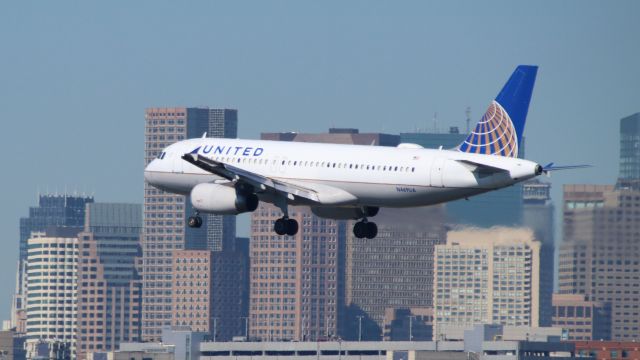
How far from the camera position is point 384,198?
12544 centimetres

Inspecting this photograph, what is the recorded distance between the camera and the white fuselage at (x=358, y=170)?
12312 centimetres

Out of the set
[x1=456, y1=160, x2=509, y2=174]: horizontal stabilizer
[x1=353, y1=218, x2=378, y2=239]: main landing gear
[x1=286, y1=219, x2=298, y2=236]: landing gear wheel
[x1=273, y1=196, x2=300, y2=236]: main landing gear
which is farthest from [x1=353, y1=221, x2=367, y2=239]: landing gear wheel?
[x1=456, y1=160, x2=509, y2=174]: horizontal stabilizer

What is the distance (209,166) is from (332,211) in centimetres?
837

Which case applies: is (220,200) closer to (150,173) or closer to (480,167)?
(150,173)

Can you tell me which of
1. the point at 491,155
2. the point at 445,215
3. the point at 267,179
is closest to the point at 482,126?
the point at 491,155

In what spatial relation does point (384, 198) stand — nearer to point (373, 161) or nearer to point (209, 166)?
point (373, 161)

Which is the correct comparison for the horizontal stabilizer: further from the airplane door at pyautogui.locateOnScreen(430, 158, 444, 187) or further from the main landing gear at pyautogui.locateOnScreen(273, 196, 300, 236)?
the main landing gear at pyautogui.locateOnScreen(273, 196, 300, 236)

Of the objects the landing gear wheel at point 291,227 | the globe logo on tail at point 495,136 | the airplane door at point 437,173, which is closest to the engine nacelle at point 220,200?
the landing gear wheel at point 291,227

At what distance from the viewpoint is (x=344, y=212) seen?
431 ft

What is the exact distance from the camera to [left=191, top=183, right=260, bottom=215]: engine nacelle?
128250mm

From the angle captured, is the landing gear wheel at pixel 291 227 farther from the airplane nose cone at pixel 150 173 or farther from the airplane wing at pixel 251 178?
the airplane nose cone at pixel 150 173

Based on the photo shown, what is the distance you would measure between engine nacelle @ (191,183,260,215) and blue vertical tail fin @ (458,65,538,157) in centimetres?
1268

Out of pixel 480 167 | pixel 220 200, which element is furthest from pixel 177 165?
pixel 480 167

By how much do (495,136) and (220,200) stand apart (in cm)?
1593
